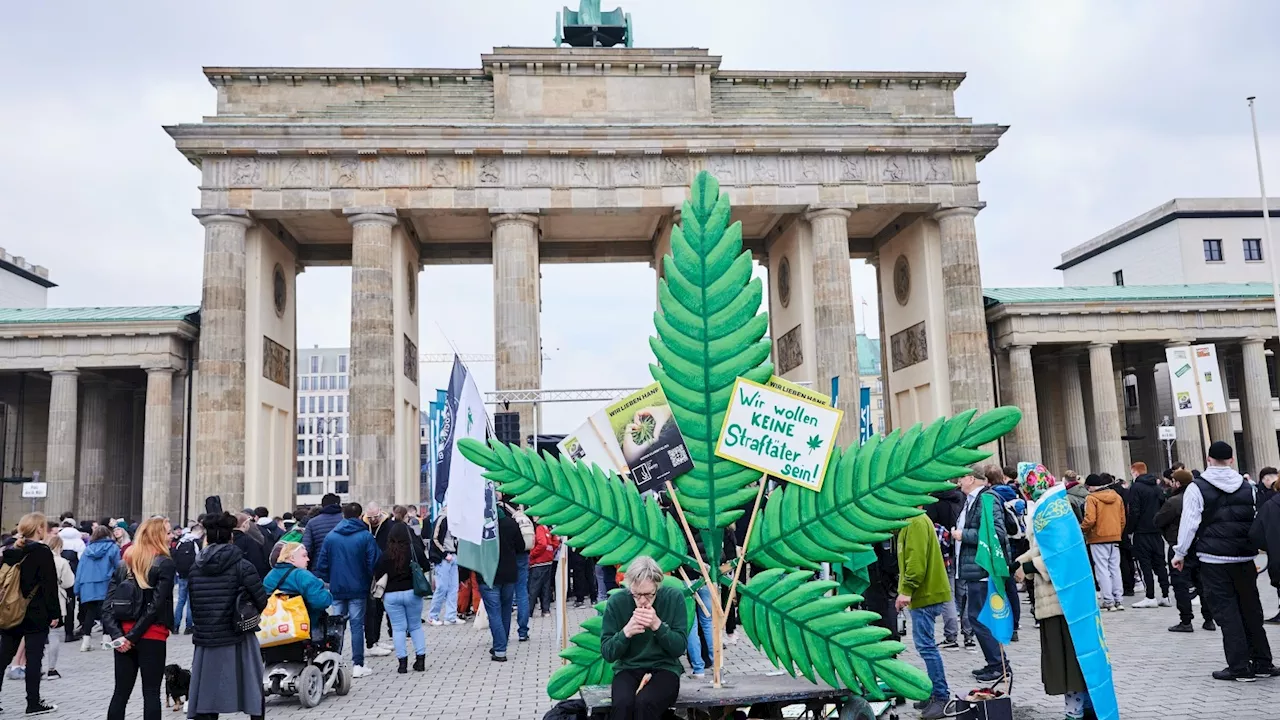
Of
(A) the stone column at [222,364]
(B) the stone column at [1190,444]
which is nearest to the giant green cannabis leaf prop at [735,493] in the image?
(A) the stone column at [222,364]

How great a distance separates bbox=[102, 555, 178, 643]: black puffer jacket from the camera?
7625mm

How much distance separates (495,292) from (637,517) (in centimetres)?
2582

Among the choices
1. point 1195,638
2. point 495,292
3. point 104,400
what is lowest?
point 1195,638

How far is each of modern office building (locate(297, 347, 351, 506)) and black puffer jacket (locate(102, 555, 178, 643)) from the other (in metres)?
101

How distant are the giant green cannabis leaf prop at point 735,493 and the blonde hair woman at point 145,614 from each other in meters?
3.51

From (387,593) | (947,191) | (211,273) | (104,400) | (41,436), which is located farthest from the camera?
(41,436)

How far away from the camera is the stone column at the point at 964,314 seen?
3216cm

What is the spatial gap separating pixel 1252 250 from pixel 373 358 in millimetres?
46037

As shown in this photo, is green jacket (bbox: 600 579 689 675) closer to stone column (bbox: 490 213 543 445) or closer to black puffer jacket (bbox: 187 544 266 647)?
black puffer jacket (bbox: 187 544 266 647)

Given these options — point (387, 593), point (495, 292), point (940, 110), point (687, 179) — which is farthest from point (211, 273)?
point (940, 110)

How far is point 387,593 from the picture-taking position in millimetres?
11297

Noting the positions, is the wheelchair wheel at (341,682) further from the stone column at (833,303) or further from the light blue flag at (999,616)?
the stone column at (833,303)

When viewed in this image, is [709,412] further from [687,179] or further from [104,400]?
[104,400]

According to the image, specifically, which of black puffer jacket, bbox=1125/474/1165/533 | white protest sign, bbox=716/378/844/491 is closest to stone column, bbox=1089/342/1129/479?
black puffer jacket, bbox=1125/474/1165/533
